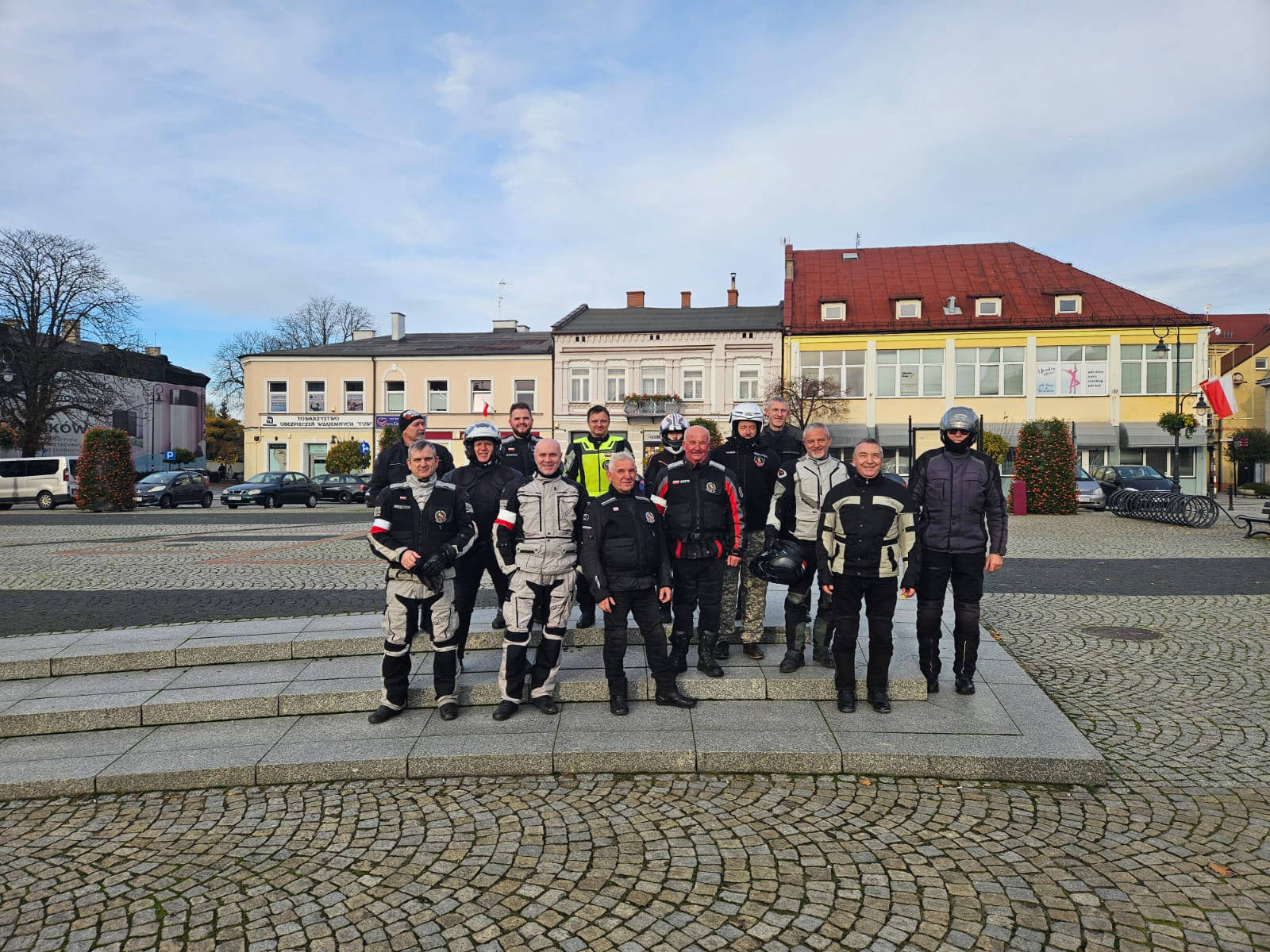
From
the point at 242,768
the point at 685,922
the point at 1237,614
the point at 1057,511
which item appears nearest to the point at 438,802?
the point at 242,768

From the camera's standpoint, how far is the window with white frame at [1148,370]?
126ft

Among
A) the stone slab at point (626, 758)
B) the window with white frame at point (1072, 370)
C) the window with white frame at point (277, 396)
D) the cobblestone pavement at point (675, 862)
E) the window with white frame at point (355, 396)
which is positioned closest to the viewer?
the cobblestone pavement at point (675, 862)

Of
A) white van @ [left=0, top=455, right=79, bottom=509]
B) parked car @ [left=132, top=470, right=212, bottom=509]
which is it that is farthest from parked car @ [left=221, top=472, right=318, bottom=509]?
white van @ [left=0, top=455, right=79, bottom=509]

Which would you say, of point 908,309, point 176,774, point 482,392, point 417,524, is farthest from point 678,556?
point 482,392

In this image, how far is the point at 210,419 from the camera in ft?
239

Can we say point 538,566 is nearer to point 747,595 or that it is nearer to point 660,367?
point 747,595

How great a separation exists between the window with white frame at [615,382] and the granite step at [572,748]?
37796mm

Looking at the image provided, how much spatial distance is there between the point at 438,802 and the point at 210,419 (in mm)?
78145

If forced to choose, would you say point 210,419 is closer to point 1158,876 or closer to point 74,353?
point 74,353

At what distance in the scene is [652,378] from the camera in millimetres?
42719

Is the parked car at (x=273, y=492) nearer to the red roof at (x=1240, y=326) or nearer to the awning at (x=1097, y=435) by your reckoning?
the awning at (x=1097, y=435)

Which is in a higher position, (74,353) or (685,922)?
(74,353)

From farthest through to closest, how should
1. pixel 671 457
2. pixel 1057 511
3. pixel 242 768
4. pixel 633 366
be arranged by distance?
pixel 633 366
pixel 1057 511
pixel 671 457
pixel 242 768

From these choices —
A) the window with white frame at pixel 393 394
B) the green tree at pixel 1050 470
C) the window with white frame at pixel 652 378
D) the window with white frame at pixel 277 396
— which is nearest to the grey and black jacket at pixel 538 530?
the green tree at pixel 1050 470
